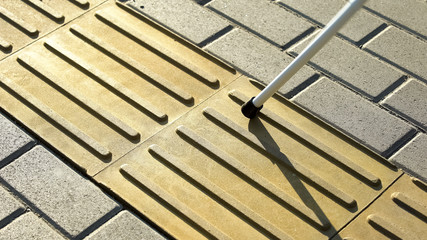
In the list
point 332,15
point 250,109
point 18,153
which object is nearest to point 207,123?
point 250,109

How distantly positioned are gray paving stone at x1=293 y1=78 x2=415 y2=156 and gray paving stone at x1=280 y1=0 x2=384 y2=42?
40 centimetres

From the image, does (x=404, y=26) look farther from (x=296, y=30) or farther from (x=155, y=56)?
(x=155, y=56)

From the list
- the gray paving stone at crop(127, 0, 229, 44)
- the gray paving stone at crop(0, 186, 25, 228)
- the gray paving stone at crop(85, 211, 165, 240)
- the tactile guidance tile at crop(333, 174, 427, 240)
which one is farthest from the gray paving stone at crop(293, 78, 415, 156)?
the gray paving stone at crop(0, 186, 25, 228)

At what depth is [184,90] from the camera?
307 cm

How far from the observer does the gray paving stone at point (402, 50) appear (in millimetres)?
3293

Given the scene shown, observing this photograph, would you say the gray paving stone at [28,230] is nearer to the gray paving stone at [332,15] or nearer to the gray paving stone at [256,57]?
the gray paving stone at [256,57]

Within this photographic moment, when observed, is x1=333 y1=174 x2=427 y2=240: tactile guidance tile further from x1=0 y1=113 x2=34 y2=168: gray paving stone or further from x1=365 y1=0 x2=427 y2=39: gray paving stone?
x1=0 y1=113 x2=34 y2=168: gray paving stone

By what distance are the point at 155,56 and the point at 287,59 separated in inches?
24.0

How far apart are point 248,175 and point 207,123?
1.06 feet

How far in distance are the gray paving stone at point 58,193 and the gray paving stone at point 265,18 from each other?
1.22m

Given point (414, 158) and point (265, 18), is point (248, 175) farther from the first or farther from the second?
point (265, 18)

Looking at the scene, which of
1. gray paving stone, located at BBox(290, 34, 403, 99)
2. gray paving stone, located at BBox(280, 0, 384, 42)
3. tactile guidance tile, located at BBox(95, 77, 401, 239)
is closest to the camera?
tactile guidance tile, located at BBox(95, 77, 401, 239)

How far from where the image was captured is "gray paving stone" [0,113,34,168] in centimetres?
271

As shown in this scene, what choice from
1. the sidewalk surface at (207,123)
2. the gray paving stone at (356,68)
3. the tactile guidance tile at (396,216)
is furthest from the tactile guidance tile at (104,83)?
the tactile guidance tile at (396,216)
